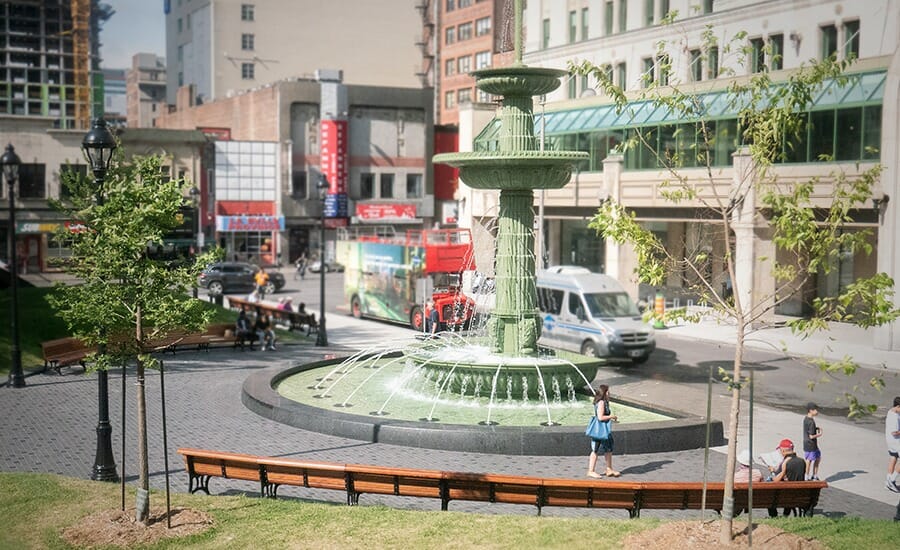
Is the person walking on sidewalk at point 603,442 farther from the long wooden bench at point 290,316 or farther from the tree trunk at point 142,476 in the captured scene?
the long wooden bench at point 290,316

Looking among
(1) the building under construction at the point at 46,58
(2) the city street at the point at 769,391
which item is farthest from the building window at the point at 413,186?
(1) the building under construction at the point at 46,58

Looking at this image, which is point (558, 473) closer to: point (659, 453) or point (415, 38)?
point (659, 453)

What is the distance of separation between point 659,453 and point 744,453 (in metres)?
2.95

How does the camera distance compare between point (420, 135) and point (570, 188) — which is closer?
point (570, 188)

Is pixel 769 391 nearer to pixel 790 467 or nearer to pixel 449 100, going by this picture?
pixel 790 467

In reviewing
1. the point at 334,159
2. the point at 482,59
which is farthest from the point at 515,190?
the point at 482,59

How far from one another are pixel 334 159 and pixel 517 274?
53273mm

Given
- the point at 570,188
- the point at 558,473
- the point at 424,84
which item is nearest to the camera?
the point at 558,473

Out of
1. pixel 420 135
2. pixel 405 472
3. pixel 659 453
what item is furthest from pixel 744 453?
pixel 420 135

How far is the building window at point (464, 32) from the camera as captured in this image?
9000 centimetres

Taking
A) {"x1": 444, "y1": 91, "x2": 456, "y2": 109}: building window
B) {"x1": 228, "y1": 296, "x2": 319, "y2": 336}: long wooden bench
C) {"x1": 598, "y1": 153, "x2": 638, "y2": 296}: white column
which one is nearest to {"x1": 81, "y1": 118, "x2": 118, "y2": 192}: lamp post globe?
{"x1": 228, "y1": 296, "x2": 319, "y2": 336}: long wooden bench

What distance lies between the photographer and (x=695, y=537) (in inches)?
443

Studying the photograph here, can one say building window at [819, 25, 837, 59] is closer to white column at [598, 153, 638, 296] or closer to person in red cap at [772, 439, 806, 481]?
white column at [598, 153, 638, 296]

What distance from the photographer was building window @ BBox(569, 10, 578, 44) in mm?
54062
